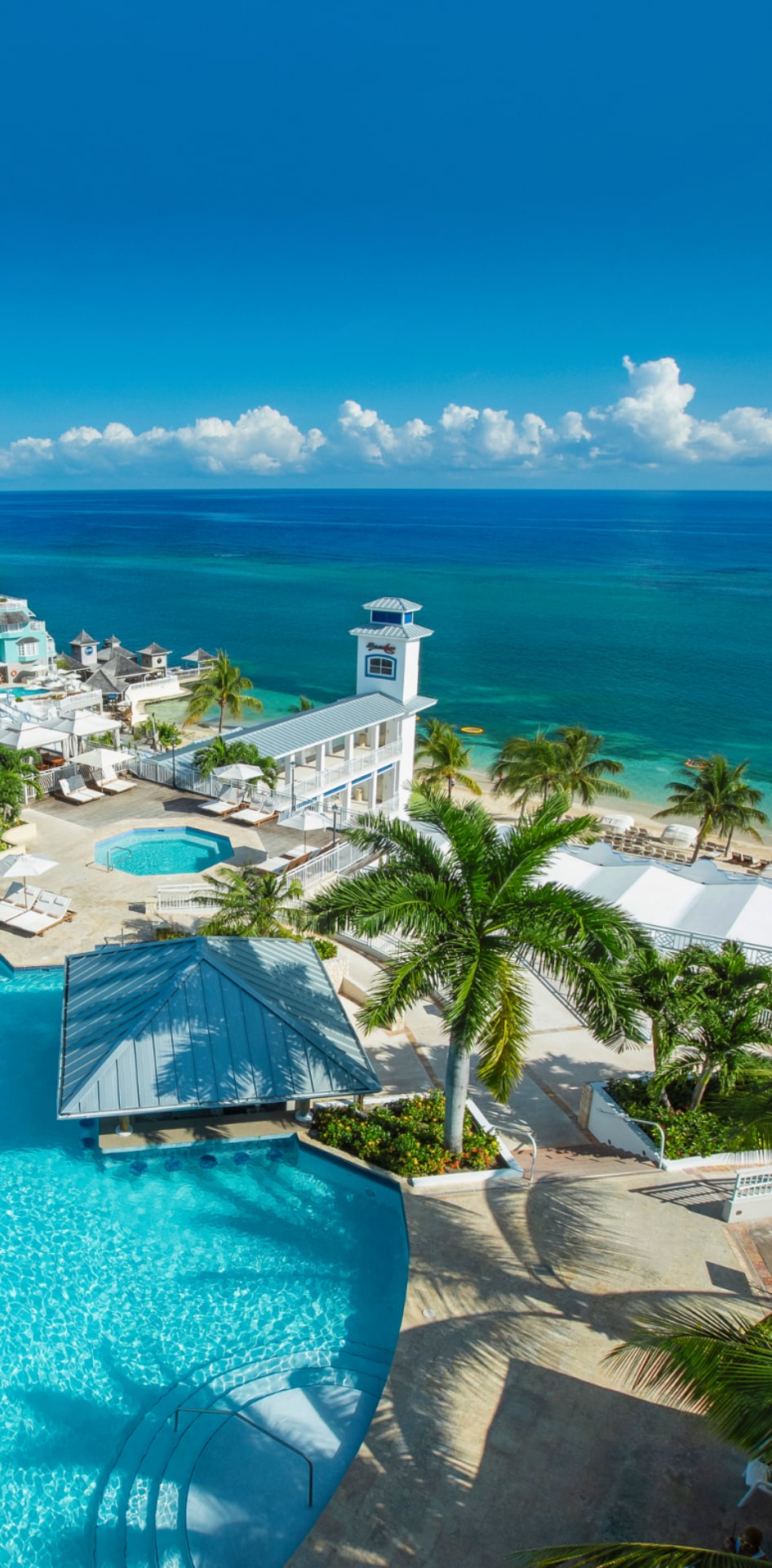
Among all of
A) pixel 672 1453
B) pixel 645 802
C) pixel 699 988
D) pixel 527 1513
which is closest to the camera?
pixel 527 1513

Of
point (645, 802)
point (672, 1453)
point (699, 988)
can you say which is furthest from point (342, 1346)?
point (645, 802)

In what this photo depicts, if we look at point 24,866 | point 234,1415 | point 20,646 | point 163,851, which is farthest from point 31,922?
point 20,646

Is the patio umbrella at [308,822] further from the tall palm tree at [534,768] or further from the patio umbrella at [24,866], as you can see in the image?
the tall palm tree at [534,768]

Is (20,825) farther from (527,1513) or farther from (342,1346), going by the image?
(527,1513)

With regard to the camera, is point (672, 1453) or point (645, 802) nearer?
point (672, 1453)

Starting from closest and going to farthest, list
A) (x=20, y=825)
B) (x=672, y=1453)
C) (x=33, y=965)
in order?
(x=672, y=1453), (x=33, y=965), (x=20, y=825)

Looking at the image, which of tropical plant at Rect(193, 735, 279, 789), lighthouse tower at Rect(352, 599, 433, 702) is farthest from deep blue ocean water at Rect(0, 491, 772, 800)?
tropical plant at Rect(193, 735, 279, 789)
